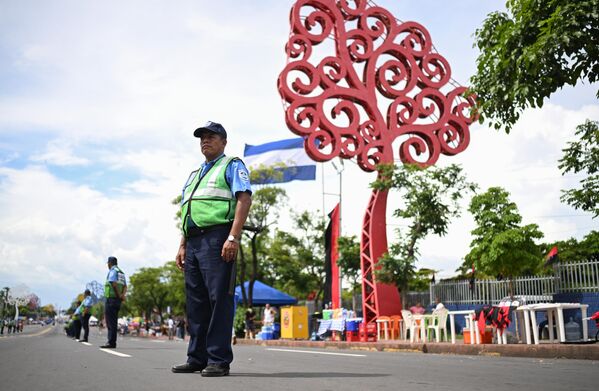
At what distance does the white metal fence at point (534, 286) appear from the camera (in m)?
17.0

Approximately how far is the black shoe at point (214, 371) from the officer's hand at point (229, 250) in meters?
0.78

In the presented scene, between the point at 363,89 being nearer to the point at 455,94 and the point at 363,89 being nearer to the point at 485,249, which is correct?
the point at 455,94

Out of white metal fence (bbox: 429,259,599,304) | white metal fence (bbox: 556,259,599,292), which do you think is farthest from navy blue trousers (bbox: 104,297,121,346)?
white metal fence (bbox: 556,259,599,292)

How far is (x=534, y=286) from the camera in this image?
60.7 feet

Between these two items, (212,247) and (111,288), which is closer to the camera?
(212,247)

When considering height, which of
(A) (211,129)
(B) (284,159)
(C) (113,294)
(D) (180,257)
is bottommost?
(C) (113,294)

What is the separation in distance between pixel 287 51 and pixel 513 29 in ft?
45.4

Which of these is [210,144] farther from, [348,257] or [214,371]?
[348,257]

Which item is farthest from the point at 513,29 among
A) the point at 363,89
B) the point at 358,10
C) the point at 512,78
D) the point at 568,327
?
the point at 358,10

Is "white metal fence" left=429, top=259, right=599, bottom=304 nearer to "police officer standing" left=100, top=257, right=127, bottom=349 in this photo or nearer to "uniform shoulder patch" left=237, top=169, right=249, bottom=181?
"police officer standing" left=100, top=257, right=127, bottom=349

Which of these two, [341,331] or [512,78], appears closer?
[512,78]

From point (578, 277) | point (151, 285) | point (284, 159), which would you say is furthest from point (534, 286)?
point (151, 285)

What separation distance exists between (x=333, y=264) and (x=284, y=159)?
1116 centimetres

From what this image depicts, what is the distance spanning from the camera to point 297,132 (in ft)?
68.8
